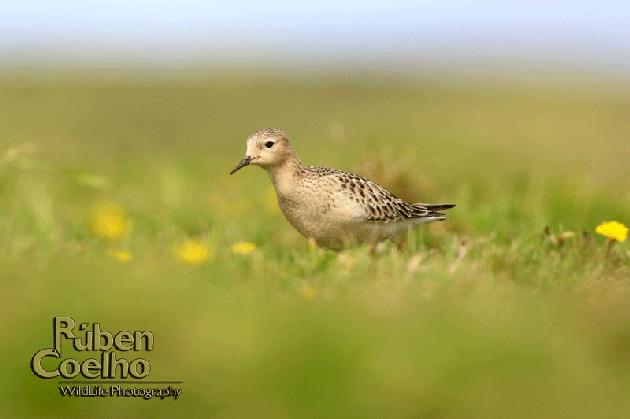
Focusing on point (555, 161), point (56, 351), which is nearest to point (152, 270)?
point (56, 351)

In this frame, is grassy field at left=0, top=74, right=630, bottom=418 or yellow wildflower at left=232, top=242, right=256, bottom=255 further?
yellow wildflower at left=232, top=242, right=256, bottom=255

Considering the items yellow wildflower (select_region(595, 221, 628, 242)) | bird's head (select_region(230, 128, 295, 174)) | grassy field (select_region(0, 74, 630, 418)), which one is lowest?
grassy field (select_region(0, 74, 630, 418))

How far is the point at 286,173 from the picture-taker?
8.36m

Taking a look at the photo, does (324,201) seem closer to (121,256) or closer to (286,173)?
(286,173)

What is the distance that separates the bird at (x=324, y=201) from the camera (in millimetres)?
8109

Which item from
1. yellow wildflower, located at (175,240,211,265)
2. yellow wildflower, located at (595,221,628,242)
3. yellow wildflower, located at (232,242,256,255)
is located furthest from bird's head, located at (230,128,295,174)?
yellow wildflower, located at (595,221,628,242)

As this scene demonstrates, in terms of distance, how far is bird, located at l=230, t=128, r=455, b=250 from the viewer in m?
8.11

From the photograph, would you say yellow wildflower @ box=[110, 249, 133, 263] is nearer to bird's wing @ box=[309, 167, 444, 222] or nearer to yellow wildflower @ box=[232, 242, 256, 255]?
yellow wildflower @ box=[232, 242, 256, 255]

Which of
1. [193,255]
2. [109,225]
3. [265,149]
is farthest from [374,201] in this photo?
[109,225]

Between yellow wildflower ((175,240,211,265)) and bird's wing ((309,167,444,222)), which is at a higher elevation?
bird's wing ((309,167,444,222))

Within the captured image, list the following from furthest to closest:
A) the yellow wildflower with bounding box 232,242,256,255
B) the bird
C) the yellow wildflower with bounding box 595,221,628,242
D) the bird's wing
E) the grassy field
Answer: the bird's wing
the bird
the yellow wildflower with bounding box 232,242,256,255
the yellow wildflower with bounding box 595,221,628,242
the grassy field

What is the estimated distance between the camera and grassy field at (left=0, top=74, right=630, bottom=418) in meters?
4.74

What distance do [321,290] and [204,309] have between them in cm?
120

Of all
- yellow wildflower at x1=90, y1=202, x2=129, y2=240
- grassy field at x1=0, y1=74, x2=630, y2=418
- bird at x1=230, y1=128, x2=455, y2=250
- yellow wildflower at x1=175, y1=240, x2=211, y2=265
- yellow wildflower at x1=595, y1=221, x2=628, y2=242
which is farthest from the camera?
yellow wildflower at x1=90, y1=202, x2=129, y2=240
